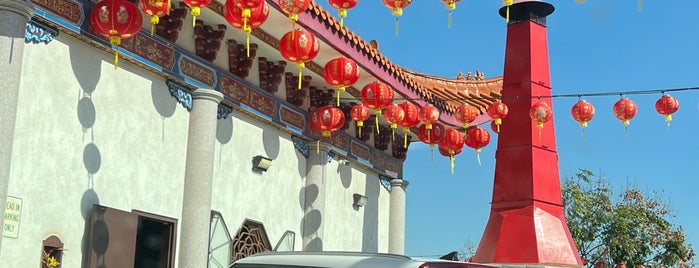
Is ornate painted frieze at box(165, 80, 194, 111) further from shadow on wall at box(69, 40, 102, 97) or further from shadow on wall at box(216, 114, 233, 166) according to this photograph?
shadow on wall at box(69, 40, 102, 97)

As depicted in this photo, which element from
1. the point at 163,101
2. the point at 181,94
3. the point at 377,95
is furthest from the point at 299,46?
the point at 377,95

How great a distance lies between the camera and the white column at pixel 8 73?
734cm

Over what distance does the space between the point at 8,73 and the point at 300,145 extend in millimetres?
5692

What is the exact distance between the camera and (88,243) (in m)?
8.55

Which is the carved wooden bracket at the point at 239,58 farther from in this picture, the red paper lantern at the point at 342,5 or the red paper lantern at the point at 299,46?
the red paper lantern at the point at 342,5

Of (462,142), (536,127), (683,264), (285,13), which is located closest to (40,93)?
(285,13)

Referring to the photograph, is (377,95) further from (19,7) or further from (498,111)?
(19,7)

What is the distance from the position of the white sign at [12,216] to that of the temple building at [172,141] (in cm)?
1

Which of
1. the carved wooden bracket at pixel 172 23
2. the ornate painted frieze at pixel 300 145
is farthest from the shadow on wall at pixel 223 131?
the ornate painted frieze at pixel 300 145

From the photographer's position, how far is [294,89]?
40.4 feet

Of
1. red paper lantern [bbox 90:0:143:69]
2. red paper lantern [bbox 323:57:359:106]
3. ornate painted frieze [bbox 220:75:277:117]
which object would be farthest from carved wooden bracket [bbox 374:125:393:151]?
red paper lantern [bbox 90:0:143:69]

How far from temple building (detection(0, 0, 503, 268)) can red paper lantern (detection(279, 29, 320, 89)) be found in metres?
0.40

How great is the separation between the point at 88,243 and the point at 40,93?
64.1 inches

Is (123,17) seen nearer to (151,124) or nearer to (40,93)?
(40,93)
